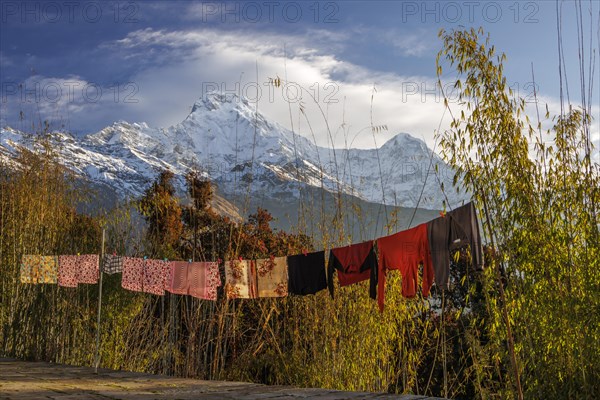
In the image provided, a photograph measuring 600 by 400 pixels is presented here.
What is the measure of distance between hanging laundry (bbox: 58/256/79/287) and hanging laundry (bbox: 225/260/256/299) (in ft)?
5.64

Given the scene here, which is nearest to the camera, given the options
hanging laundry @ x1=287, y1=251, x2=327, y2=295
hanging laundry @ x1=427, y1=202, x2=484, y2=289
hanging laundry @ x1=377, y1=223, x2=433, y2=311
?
hanging laundry @ x1=427, y1=202, x2=484, y2=289

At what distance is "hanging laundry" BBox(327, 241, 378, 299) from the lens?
573 centimetres

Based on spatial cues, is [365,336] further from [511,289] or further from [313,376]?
[511,289]

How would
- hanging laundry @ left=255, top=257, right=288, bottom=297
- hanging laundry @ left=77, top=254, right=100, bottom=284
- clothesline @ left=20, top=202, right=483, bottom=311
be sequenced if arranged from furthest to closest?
hanging laundry @ left=77, top=254, right=100, bottom=284, hanging laundry @ left=255, top=257, right=288, bottom=297, clothesline @ left=20, top=202, right=483, bottom=311

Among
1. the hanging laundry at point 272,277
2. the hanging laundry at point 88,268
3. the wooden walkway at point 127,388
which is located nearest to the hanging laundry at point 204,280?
the hanging laundry at point 272,277

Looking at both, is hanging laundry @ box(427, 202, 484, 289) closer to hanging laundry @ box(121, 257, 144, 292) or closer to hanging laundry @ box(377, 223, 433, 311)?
hanging laundry @ box(377, 223, 433, 311)

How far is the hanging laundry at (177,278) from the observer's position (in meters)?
7.60

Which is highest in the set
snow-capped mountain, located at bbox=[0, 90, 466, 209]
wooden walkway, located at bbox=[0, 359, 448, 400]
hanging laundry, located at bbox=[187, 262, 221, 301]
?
snow-capped mountain, located at bbox=[0, 90, 466, 209]

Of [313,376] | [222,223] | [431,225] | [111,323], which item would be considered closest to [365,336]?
[313,376]

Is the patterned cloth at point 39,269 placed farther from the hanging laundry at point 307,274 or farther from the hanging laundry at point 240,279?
the hanging laundry at point 307,274

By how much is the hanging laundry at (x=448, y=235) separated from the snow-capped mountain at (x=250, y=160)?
0.28 meters

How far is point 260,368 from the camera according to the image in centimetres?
781

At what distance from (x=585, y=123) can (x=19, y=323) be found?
7002mm

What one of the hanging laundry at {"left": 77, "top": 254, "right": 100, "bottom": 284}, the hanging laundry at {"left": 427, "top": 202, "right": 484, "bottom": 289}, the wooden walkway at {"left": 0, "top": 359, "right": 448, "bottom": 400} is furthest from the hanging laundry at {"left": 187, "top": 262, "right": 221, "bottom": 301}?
the hanging laundry at {"left": 427, "top": 202, "right": 484, "bottom": 289}
